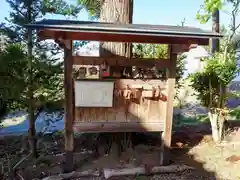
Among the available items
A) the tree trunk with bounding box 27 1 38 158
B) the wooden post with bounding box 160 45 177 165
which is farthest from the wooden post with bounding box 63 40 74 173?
the wooden post with bounding box 160 45 177 165

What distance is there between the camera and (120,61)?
3271mm

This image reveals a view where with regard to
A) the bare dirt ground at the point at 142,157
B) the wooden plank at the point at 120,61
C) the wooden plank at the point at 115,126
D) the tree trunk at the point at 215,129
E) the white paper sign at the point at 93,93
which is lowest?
the bare dirt ground at the point at 142,157

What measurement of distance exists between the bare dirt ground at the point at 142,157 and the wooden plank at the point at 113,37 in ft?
5.73

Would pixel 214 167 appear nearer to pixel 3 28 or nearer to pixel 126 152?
pixel 126 152

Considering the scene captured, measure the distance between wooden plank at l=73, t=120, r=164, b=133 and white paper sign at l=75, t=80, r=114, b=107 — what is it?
0.27m

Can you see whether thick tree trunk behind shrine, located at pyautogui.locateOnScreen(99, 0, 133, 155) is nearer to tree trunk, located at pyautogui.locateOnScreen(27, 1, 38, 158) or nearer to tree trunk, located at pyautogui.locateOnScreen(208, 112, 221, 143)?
tree trunk, located at pyautogui.locateOnScreen(27, 1, 38, 158)

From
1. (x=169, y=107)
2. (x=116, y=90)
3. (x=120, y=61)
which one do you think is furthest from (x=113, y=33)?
(x=169, y=107)

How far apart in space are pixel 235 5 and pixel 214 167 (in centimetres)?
291

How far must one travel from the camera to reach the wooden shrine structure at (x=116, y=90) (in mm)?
3059

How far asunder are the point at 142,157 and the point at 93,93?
1.31 meters

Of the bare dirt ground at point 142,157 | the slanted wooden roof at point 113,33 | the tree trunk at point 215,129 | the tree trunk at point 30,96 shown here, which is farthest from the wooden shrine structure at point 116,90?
the tree trunk at point 215,129

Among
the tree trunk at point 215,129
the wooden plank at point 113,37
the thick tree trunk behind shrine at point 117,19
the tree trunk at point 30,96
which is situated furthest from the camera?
the tree trunk at point 215,129

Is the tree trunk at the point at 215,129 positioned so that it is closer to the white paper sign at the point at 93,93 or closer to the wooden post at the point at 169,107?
the wooden post at the point at 169,107

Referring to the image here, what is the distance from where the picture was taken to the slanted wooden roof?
2688 millimetres
